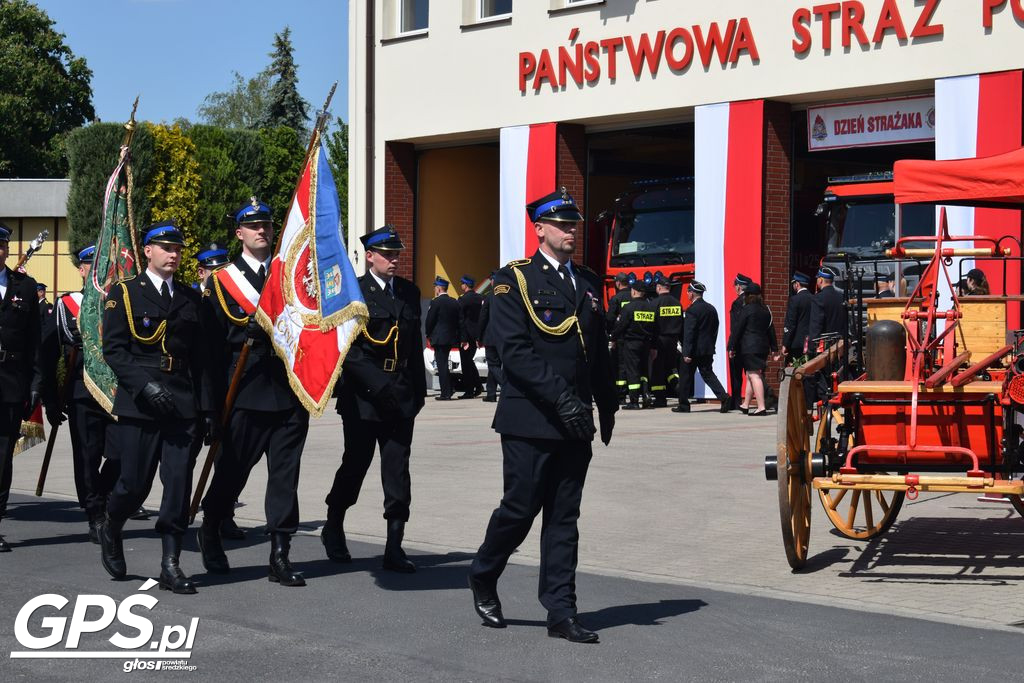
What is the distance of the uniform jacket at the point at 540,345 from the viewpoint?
7.17 meters

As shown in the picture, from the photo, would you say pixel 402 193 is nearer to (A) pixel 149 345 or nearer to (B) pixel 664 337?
(B) pixel 664 337

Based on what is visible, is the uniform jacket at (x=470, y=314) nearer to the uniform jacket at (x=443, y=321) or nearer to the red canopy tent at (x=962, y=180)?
the uniform jacket at (x=443, y=321)

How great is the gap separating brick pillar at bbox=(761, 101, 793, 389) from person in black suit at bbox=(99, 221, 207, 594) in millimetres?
15412

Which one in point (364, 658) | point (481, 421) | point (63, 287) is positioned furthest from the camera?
point (63, 287)

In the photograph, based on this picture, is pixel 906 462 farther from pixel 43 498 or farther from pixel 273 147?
pixel 273 147

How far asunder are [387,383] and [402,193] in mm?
20410

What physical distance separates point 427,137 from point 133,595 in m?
20.3

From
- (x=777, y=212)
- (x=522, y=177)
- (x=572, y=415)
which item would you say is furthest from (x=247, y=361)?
(x=522, y=177)

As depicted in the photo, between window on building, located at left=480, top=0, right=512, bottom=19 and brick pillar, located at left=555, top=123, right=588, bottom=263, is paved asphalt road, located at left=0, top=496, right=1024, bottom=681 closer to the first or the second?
brick pillar, located at left=555, top=123, right=588, bottom=263

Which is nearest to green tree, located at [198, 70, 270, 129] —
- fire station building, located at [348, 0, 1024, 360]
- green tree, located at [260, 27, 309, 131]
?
green tree, located at [260, 27, 309, 131]

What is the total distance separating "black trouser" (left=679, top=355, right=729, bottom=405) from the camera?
21.3m

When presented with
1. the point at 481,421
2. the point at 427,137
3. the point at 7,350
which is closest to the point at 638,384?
the point at 481,421

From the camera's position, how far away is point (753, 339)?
808 inches

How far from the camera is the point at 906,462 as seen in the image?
874 centimetres
